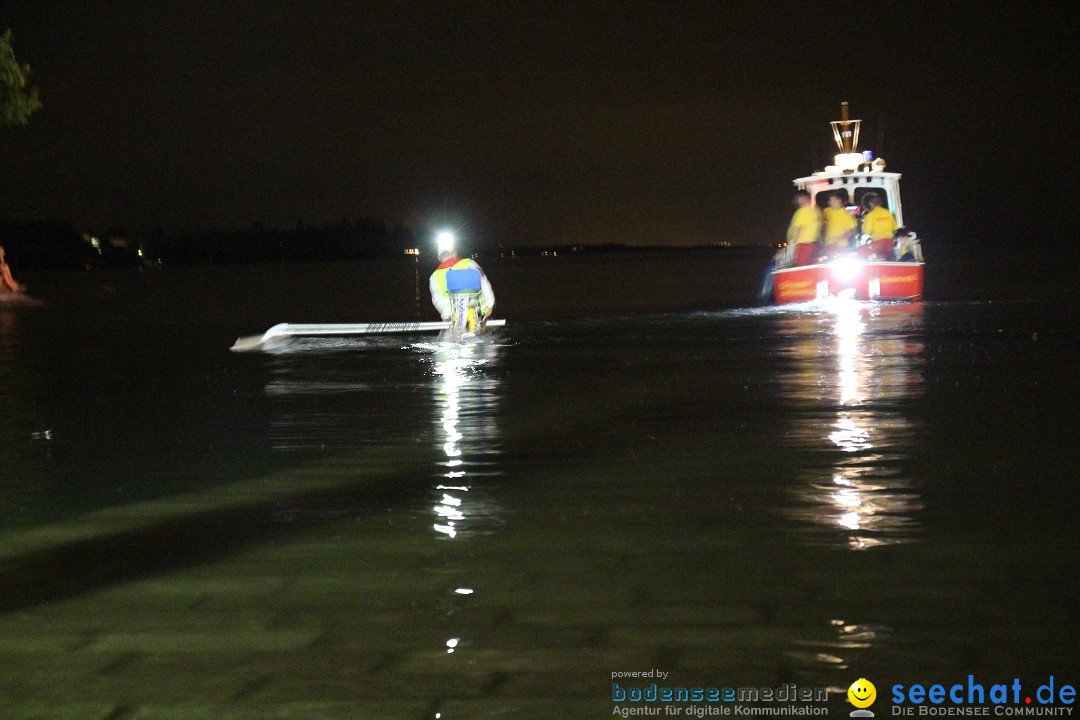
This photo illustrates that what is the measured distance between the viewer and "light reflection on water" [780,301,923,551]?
7.09m

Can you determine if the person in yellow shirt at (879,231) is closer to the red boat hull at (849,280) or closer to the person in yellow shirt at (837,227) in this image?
the red boat hull at (849,280)

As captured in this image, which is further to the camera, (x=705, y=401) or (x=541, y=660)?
(x=705, y=401)

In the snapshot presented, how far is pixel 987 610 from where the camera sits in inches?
211

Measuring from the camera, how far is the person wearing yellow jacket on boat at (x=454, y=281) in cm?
2136

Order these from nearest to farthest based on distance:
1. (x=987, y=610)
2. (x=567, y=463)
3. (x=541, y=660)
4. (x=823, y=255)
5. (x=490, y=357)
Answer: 1. (x=541, y=660)
2. (x=987, y=610)
3. (x=567, y=463)
4. (x=490, y=357)
5. (x=823, y=255)

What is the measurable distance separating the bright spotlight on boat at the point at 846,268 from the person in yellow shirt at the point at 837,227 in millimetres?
220

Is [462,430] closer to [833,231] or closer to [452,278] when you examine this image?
[452,278]

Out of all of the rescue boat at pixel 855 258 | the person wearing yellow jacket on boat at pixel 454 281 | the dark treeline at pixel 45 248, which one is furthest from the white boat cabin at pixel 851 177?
the dark treeline at pixel 45 248

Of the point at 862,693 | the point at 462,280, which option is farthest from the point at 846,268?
the point at 862,693

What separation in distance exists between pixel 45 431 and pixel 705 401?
6.18m

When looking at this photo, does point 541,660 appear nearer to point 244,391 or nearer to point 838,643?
point 838,643

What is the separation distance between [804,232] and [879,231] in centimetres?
159

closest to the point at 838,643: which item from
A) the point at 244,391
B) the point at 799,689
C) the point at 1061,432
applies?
the point at 799,689

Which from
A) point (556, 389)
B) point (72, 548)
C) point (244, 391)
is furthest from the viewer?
point (244, 391)
